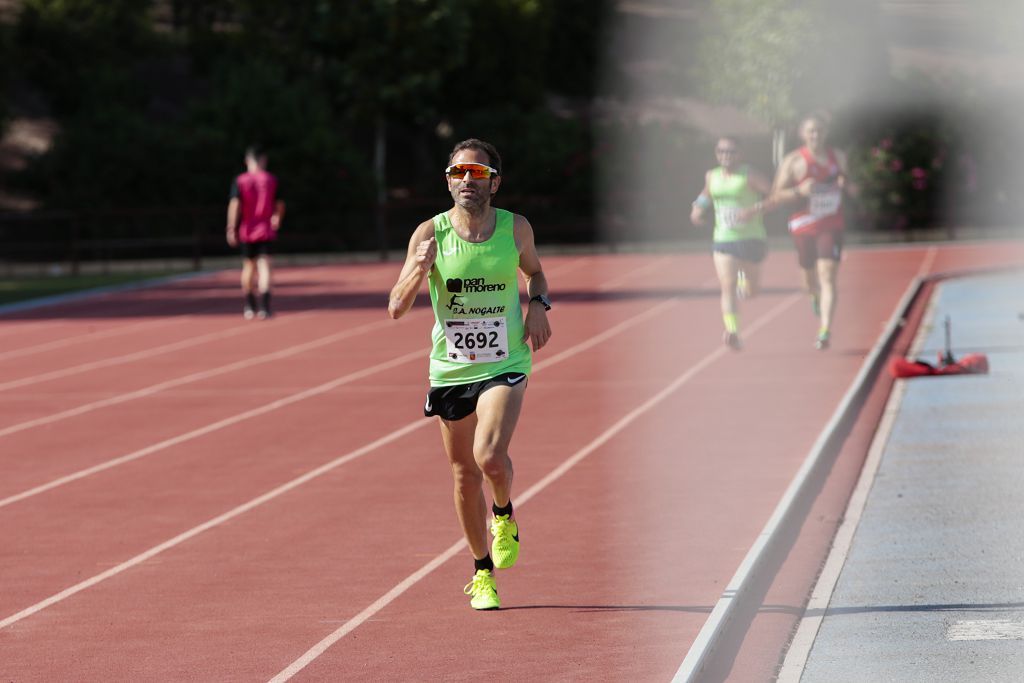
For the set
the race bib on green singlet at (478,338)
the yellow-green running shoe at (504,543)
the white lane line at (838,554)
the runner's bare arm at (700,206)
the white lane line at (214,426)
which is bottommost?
the white lane line at (214,426)

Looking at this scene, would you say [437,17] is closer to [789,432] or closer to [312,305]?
[312,305]

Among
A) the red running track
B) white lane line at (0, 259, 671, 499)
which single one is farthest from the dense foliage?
the red running track

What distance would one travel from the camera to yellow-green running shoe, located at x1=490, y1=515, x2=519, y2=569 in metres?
7.59

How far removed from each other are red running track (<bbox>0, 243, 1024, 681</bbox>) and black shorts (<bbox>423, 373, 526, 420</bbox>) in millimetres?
777

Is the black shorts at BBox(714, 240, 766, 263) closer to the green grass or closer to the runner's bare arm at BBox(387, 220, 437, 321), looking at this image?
the runner's bare arm at BBox(387, 220, 437, 321)

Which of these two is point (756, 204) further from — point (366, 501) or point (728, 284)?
point (366, 501)

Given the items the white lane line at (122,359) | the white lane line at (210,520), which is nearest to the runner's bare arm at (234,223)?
the white lane line at (122,359)

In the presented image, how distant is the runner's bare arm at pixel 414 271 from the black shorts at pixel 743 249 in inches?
392

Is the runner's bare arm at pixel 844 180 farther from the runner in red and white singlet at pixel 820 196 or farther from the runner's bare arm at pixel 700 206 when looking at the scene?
the runner's bare arm at pixel 700 206

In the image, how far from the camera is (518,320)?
750cm

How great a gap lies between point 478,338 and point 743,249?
9899 millimetres

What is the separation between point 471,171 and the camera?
7.20 m

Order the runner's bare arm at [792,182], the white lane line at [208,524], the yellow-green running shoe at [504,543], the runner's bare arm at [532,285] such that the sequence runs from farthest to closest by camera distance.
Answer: the runner's bare arm at [792,182] → the white lane line at [208,524] → the yellow-green running shoe at [504,543] → the runner's bare arm at [532,285]

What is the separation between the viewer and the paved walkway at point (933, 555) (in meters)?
6.65
